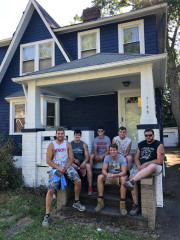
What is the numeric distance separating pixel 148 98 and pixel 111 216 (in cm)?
268

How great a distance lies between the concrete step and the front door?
4167 millimetres

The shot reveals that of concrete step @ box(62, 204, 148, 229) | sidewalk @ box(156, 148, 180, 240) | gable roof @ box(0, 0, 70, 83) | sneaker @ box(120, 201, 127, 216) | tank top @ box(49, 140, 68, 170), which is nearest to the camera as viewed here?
sidewalk @ box(156, 148, 180, 240)

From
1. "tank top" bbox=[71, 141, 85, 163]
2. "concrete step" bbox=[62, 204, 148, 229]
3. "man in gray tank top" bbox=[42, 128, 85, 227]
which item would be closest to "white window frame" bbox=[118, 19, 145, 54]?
"tank top" bbox=[71, 141, 85, 163]

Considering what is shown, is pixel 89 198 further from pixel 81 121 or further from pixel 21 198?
pixel 81 121

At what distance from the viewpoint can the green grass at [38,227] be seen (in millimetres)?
2959

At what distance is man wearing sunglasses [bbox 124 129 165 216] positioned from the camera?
136 inches

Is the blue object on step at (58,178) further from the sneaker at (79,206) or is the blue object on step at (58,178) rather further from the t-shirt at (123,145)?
the t-shirt at (123,145)

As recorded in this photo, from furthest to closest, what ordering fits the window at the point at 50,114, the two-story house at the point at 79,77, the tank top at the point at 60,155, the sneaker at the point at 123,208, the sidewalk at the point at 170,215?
1. the window at the point at 50,114
2. the two-story house at the point at 79,77
3. the tank top at the point at 60,155
4. the sneaker at the point at 123,208
5. the sidewalk at the point at 170,215

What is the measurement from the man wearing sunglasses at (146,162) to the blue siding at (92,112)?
387cm

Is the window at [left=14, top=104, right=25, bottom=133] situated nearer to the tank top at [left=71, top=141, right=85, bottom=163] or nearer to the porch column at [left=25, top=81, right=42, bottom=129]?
the porch column at [left=25, top=81, right=42, bottom=129]

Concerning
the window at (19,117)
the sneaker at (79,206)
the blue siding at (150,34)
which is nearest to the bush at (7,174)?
the sneaker at (79,206)

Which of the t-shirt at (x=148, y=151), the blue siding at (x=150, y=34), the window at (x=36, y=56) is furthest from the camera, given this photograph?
the window at (x=36, y=56)

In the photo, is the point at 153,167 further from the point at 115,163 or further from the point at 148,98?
the point at 148,98

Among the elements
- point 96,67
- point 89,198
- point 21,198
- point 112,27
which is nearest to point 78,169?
point 89,198
